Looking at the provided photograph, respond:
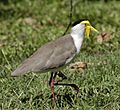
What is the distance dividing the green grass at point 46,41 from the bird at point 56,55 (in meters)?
0.35

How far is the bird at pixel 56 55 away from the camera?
616 cm

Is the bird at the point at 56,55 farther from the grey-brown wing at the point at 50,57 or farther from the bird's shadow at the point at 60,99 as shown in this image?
the bird's shadow at the point at 60,99

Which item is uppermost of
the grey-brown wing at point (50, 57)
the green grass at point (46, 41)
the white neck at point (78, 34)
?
the white neck at point (78, 34)

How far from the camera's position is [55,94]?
664 cm

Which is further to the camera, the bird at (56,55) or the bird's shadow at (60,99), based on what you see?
the bird's shadow at (60,99)

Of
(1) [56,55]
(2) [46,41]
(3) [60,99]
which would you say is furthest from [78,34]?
(2) [46,41]

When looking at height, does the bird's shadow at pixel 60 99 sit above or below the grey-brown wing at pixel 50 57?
below

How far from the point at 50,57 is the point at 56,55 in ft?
0.24

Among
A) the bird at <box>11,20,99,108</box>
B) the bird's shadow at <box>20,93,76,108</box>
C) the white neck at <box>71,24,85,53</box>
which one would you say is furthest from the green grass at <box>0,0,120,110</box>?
the white neck at <box>71,24,85,53</box>

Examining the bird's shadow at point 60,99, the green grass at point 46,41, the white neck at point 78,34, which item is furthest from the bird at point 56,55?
the green grass at point 46,41

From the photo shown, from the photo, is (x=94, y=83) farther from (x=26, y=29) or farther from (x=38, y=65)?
(x=26, y=29)

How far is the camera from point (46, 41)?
32.6ft

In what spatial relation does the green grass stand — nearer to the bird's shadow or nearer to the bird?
the bird's shadow

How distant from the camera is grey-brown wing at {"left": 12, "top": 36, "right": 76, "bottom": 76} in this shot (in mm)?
6148
